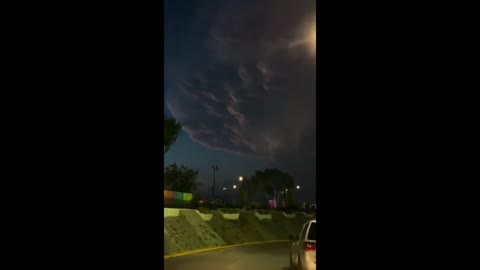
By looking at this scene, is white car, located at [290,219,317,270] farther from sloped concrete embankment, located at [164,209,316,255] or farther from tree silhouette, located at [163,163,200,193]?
tree silhouette, located at [163,163,200,193]

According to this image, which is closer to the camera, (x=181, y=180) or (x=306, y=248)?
(x=306, y=248)

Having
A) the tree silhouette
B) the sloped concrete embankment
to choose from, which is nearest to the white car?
the sloped concrete embankment

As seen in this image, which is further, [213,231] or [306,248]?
→ [213,231]

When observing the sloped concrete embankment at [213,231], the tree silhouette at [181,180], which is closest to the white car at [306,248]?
the sloped concrete embankment at [213,231]

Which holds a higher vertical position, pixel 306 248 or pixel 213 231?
pixel 306 248

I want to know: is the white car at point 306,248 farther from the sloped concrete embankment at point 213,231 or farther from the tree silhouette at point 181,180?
the tree silhouette at point 181,180

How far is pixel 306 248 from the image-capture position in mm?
11688

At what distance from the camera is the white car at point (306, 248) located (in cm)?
1148
